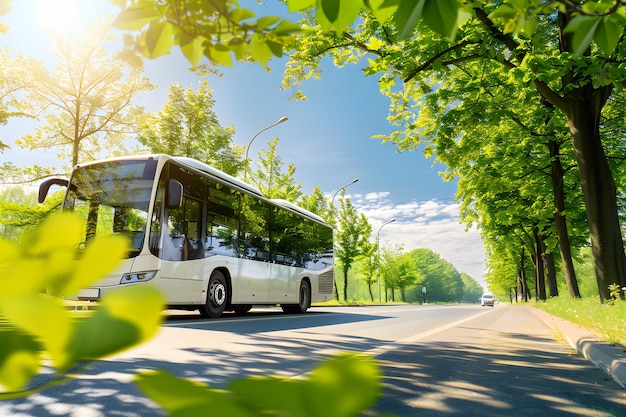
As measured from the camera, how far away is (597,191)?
934 centimetres

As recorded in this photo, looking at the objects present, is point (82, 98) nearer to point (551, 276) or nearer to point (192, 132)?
point (192, 132)

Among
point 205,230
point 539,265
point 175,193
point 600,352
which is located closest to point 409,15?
point 600,352

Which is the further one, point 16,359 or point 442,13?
point 442,13

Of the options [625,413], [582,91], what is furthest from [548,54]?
[625,413]

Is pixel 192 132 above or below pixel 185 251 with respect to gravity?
above

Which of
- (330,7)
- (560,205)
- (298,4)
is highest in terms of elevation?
(560,205)

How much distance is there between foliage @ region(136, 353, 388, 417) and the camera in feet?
0.94

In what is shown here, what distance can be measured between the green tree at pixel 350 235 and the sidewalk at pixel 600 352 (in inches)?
1197

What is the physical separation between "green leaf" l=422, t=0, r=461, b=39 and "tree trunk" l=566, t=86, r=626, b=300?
1009 cm

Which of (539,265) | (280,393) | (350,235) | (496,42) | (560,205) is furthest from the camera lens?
(350,235)

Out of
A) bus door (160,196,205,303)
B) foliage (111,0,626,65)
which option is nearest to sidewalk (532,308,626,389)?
foliage (111,0,626,65)

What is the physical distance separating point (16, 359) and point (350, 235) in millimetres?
39489

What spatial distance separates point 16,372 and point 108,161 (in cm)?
984

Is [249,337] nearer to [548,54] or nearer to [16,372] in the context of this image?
[16,372]
